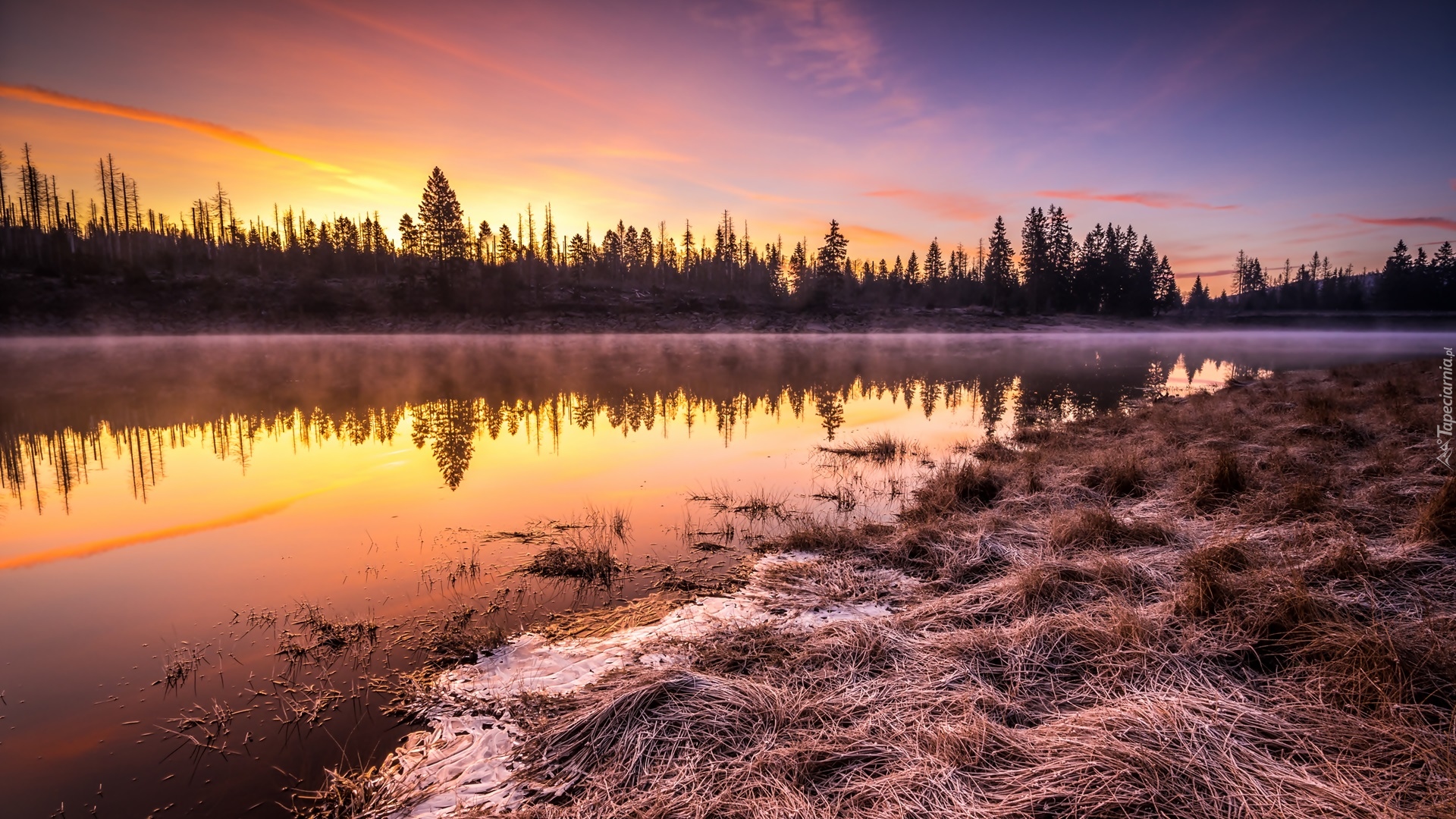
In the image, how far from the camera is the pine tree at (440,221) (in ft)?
250

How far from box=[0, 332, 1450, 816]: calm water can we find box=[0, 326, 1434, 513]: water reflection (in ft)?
0.58

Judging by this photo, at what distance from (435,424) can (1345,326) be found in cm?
13357

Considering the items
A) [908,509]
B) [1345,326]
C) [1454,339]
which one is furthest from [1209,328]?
[908,509]

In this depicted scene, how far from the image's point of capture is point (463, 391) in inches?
A: 930

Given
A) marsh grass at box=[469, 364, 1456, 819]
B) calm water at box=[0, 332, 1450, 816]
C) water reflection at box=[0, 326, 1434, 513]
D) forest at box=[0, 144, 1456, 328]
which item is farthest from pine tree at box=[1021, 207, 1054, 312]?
marsh grass at box=[469, 364, 1456, 819]

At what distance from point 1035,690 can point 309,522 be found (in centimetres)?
954

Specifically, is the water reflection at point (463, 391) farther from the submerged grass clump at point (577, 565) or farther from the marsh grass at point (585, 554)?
the submerged grass clump at point (577, 565)

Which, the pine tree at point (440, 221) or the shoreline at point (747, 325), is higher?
the pine tree at point (440, 221)

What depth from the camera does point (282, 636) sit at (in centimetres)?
549

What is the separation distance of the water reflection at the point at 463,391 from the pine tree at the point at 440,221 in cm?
2796

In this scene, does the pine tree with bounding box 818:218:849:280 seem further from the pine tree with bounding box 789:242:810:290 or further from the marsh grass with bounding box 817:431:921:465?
the marsh grass with bounding box 817:431:921:465

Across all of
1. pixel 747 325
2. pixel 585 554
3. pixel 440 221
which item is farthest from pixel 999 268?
Answer: pixel 585 554

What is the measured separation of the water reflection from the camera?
14.0 meters

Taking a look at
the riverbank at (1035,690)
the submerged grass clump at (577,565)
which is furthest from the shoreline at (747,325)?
the riverbank at (1035,690)
